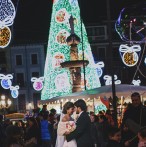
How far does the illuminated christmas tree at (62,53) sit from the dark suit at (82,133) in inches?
1035

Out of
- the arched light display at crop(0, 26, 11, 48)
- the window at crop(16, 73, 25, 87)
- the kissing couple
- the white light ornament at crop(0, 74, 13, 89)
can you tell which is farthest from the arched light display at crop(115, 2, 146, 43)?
the window at crop(16, 73, 25, 87)

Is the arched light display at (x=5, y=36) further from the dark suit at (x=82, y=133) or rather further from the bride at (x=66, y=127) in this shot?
the dark suit at (x=82, y=133)

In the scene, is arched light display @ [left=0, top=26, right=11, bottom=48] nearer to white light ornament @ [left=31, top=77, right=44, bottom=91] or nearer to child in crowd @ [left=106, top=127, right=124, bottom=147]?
child in crowd @ [left=106, top=127, right=124, bottom=147]

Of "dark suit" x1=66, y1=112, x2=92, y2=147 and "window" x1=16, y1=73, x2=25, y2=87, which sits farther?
"window" x1=16, y1=73, x2=25, y2=87

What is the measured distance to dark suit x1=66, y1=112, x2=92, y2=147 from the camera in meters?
10.3

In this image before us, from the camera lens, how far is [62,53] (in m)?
39.1

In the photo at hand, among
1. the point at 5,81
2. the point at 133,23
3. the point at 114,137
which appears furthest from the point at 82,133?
the point at 5,81

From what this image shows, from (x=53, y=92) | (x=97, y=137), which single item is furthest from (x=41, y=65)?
(x=97, y=137)

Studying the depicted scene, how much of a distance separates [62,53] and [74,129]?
2888 cm

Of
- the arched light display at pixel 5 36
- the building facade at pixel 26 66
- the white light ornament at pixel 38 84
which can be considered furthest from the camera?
the building facade at pixel 26 66

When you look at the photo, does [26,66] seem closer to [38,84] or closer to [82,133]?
[38,84]

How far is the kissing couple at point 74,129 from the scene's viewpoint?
1029 centimetres

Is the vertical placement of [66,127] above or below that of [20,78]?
below

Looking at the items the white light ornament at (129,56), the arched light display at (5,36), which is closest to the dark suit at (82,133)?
the arched light display at (5,36)
